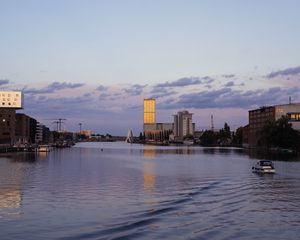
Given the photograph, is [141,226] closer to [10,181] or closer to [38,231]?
[38,231]

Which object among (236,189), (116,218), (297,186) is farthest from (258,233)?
(297,186)

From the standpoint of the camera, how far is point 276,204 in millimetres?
37594

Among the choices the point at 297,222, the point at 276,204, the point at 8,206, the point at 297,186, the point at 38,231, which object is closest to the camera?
the point at 38,231

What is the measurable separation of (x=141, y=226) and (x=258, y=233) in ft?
20.6

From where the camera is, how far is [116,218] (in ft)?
98.2

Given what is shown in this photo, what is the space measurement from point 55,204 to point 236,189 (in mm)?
20257

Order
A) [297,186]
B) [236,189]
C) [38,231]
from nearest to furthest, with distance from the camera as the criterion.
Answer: [38,231] → [236,189] → [297,186]

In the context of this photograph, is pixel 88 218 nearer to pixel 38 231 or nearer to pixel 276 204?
pixel 38 231

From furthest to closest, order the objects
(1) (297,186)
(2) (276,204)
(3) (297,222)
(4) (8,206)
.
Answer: (1) (297,186) < (2) (276,204) < (4) (8,206) < (3) (297,222)

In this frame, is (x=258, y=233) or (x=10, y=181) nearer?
(x=258, y=233)

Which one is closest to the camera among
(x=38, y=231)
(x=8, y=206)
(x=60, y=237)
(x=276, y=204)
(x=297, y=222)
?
(x=60, y=237)

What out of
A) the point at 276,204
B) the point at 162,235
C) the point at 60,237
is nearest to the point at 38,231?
the point at 60,237

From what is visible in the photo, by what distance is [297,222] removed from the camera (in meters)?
29.1

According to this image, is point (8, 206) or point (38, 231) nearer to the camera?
point (38, 231)
